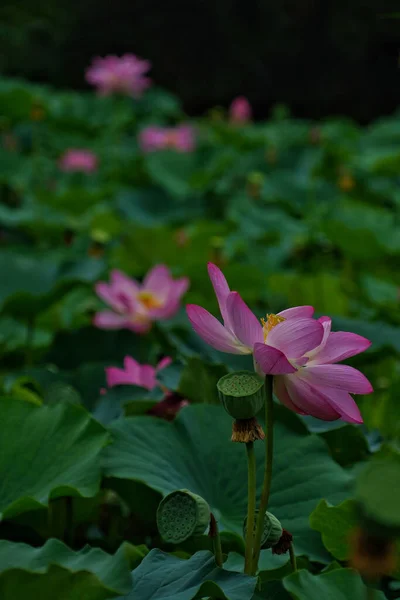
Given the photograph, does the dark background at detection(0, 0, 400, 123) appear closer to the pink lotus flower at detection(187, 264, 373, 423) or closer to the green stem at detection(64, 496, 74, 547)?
the green stem at detection(64, 496, 74, 547)

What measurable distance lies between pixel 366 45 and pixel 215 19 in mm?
1213

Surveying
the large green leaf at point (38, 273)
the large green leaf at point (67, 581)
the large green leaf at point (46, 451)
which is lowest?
the large green leaf at point (38, 273)

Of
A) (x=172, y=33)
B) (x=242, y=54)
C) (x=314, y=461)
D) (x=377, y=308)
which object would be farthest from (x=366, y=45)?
(x=314, y=461)

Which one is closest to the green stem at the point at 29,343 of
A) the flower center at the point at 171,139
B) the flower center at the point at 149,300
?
the flower center at the point at 149,300

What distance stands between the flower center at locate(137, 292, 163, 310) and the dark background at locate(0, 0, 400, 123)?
5.70m

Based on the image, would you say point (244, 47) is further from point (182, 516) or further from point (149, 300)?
point (182, 516)

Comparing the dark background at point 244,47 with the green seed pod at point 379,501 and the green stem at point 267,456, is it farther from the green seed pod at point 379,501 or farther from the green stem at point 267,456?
the green seed pod at point 379,501

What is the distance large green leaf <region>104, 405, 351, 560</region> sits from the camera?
0.81 meters

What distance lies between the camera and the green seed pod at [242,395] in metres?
0.59

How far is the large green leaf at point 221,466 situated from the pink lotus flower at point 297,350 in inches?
8.0

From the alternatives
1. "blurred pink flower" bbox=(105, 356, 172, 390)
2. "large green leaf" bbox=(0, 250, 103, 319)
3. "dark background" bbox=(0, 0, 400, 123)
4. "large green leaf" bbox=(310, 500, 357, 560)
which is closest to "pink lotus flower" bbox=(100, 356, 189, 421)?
"blurred pink flower" bbox=(105, 356, 172, 390)

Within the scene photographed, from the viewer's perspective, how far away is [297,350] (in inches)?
24.2

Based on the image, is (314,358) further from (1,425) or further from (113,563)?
(1,425)

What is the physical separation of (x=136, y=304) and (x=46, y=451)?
60 cm
